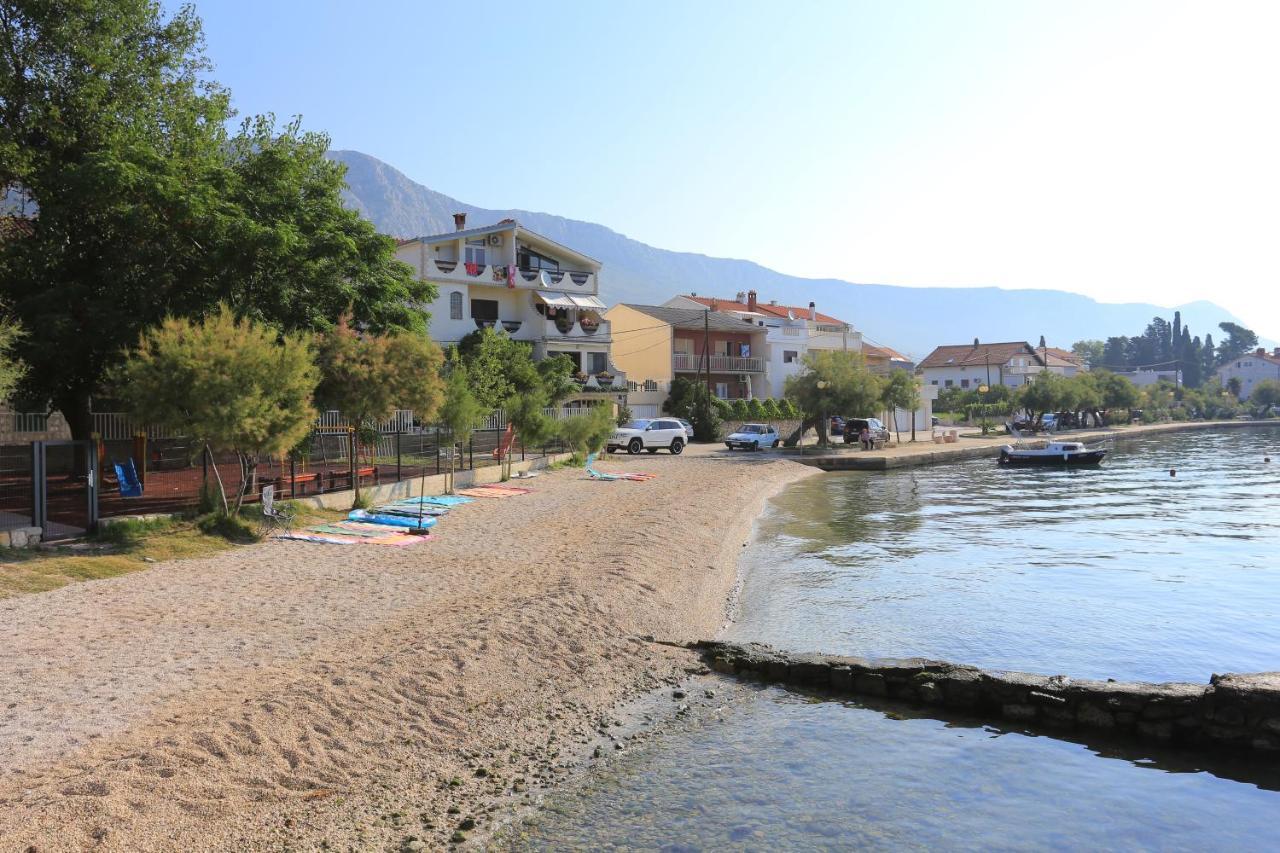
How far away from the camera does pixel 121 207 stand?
20.0 metres

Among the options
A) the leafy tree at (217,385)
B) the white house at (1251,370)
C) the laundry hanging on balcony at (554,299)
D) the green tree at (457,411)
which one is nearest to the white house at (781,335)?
the laundry hanging on balcony at (554,299)

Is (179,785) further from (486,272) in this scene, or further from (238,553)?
(486,272)

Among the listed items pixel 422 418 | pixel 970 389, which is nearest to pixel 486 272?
pixel 422 418

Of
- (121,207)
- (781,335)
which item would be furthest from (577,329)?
(121,207)

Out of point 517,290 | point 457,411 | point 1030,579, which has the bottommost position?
point 1030,579

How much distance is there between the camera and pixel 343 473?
23406 millimetres

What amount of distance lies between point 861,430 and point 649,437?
1853cm

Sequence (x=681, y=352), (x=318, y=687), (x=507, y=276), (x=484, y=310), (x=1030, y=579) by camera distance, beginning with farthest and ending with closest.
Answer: (x=681, y=352) → (x=484, y=310) → (x=507, y=276) → (x=1030, y=579) → (x=318, y=687)

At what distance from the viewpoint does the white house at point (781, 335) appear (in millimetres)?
72688

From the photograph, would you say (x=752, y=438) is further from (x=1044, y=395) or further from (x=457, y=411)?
(x=1044, y=395)

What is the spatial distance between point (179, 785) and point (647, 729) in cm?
468

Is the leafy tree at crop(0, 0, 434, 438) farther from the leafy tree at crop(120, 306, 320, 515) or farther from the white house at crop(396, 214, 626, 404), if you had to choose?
the white house at crop(396, 214, 626, 404)

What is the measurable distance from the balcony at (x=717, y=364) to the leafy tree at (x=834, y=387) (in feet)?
36.6

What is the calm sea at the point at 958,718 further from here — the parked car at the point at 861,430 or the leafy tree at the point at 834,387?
the parked car at the point at 861,430
